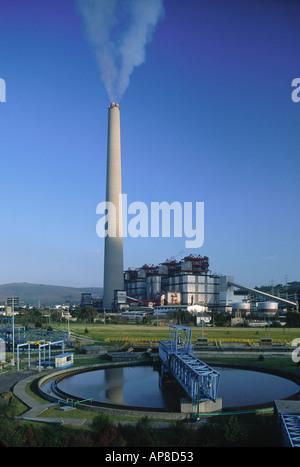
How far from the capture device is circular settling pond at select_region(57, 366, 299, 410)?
26078 millimetres

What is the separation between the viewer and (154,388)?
30.0 m

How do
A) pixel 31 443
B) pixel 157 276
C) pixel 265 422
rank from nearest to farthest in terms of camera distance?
pixel 31 443
pixel 265 422
pixel 157 276

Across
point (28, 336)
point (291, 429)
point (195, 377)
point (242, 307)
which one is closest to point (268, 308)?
point (242, 307)

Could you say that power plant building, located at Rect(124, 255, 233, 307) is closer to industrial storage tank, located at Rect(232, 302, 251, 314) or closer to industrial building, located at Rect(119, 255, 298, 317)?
industrial building, located at Rect(119, 255, 298, 317)

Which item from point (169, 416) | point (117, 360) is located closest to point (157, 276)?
point (117, 360)

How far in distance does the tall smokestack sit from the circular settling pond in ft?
265

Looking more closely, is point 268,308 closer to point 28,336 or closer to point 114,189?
point 114,189

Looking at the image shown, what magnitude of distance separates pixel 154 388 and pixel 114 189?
291 feet

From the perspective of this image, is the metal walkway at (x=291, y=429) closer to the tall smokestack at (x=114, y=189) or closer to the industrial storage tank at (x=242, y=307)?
the tall smokestack at (x=114, y=189)

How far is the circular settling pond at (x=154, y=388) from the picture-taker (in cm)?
2608

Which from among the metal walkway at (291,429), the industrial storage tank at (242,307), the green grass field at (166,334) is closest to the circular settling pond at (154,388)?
the metal walkway at (291,429)
